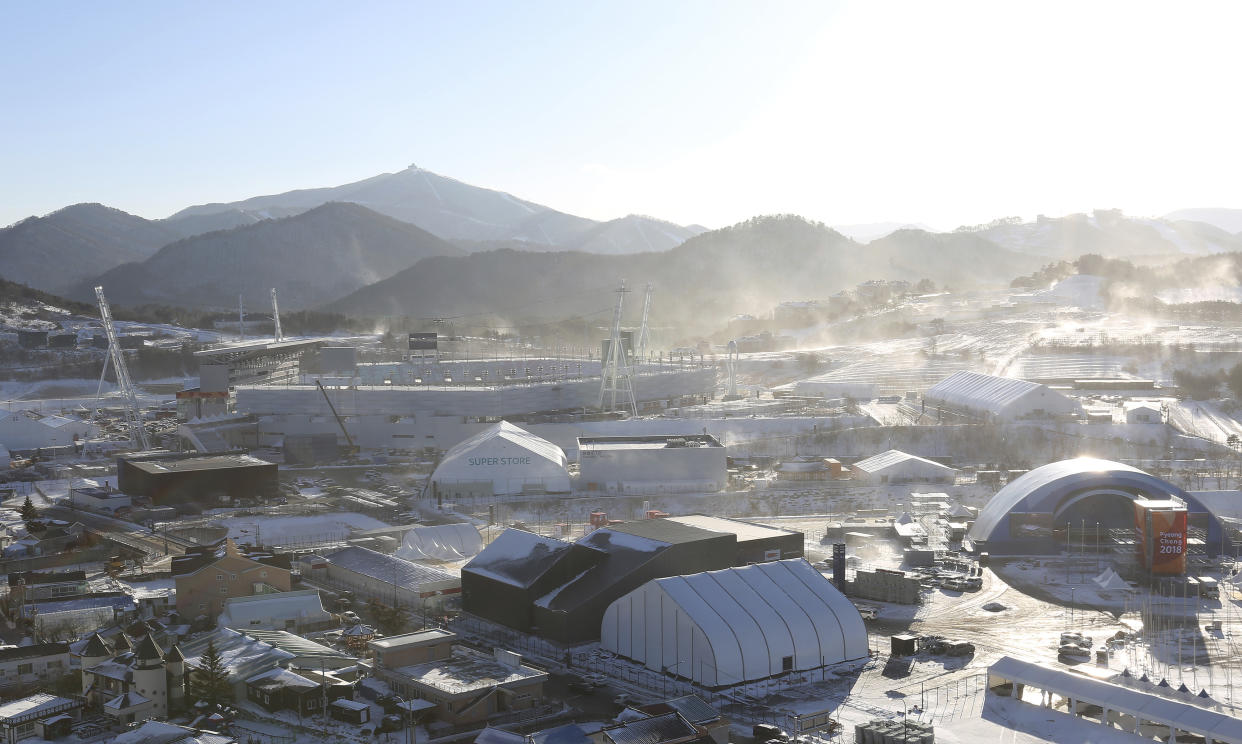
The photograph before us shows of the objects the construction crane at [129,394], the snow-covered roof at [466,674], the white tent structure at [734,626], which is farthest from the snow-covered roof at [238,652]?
the construction crane at [129,394]

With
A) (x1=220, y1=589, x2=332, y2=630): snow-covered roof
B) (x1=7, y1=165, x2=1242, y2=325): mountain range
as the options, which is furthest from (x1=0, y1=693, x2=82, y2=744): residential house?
(x1=7, y1=165, x2=1242, y2=325): mountain range

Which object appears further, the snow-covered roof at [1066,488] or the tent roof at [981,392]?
the tent roof at [981,392]

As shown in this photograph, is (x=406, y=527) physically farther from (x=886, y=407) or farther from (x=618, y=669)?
(x=886, y=407)

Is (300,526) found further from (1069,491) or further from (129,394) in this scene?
(1069,491)

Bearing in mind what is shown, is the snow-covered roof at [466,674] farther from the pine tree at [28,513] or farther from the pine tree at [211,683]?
the pine tree at [28,513]

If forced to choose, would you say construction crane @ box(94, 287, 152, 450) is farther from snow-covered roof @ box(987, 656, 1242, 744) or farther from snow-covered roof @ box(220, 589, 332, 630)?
snow-covered roof @ box(987, 656, 1242, 744)
